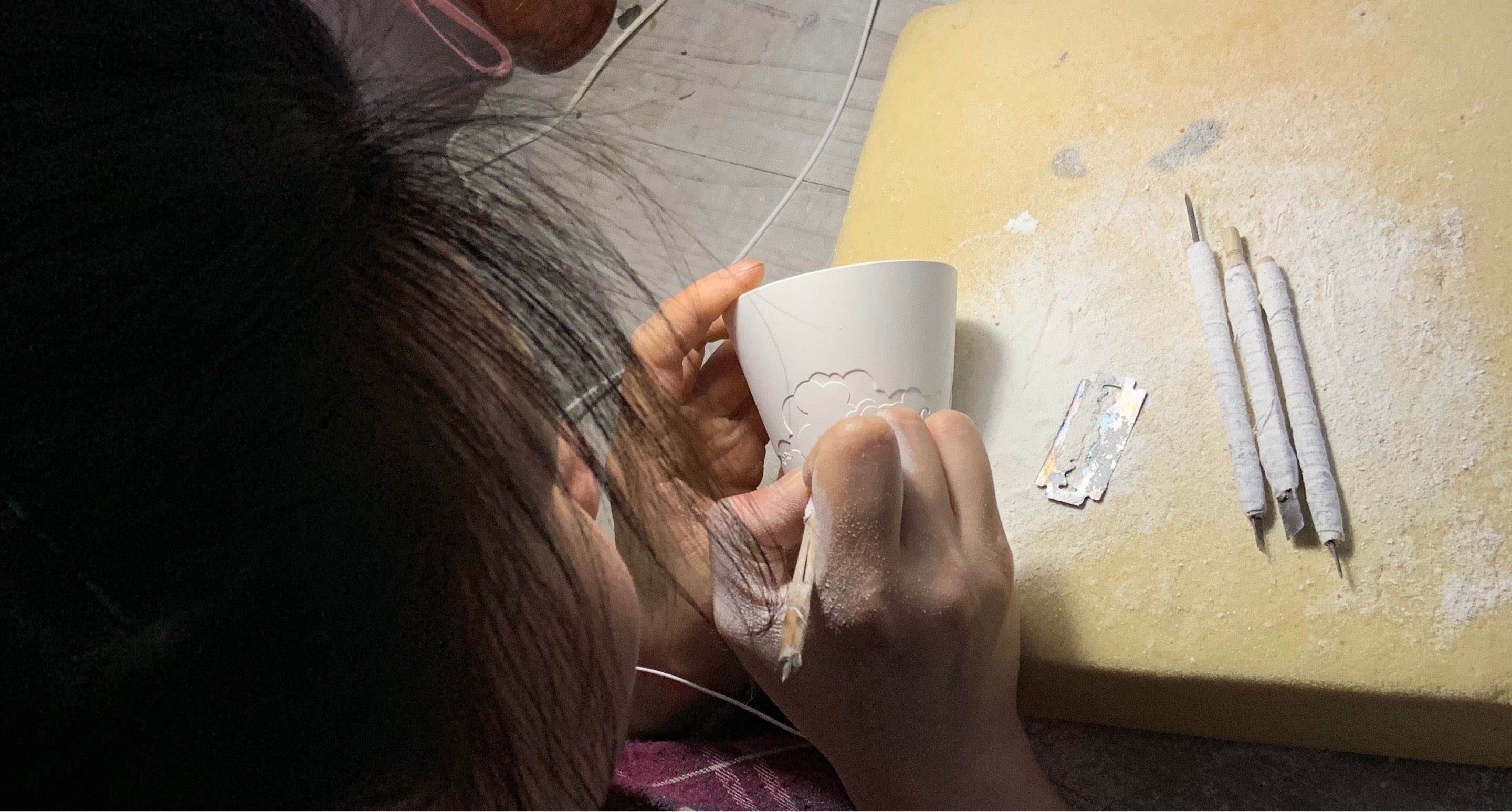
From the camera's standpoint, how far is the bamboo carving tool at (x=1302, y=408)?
0.39 meters

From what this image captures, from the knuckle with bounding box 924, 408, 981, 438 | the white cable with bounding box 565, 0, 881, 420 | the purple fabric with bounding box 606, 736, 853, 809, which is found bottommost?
the purple fabric with bounding box 606, 736, 853, 809

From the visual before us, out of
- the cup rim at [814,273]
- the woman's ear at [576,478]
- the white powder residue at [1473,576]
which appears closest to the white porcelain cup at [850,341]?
the cup rim at [814,273]

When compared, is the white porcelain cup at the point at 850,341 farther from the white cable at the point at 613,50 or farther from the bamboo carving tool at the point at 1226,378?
the white cable at the point at 613,50

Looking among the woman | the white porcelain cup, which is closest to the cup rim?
the white porcelain cup

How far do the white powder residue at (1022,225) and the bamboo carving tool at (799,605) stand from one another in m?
0.23

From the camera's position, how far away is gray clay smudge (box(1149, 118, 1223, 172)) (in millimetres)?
493

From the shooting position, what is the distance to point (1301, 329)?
0.43 metres

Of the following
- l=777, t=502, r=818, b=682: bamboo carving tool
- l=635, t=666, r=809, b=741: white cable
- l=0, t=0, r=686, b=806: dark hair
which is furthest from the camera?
l=635, t=666, r=809, b=741: white cable

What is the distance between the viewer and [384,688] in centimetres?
25

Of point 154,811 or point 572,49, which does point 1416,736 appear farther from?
point 572,49

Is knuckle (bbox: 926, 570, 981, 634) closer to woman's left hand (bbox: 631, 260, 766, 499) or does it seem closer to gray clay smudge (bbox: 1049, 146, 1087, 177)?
woman's left hand (bbox: 631, 260, 766, 499)

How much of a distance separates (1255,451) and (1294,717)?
0.13 meters

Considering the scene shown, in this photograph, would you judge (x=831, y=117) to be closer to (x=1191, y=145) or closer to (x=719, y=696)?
(x=1191, y=145)

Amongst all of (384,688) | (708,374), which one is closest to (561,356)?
(384,688)
